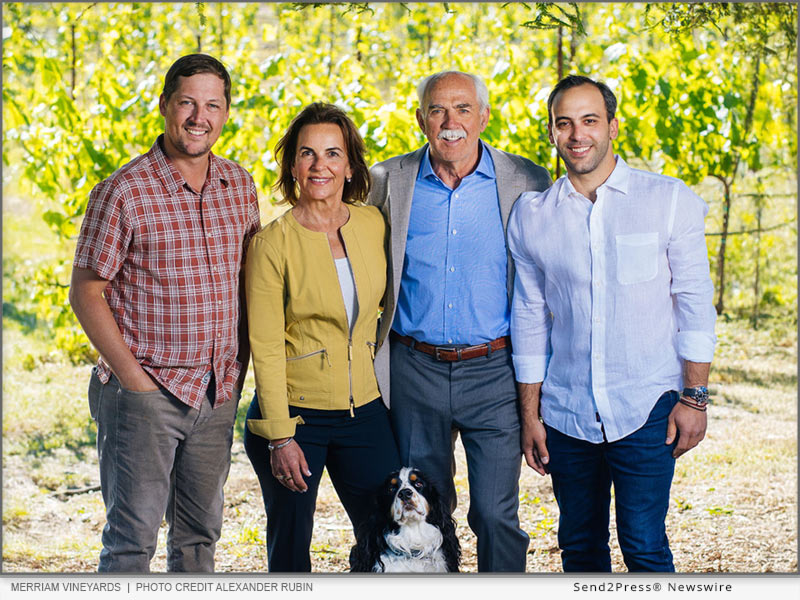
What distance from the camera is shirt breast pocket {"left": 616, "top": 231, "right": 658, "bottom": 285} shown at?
7.97ft

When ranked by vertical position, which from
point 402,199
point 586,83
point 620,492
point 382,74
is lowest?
point 620,492

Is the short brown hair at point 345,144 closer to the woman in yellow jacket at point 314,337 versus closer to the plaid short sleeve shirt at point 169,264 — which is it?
the woman in yellow jacket at point 314,337

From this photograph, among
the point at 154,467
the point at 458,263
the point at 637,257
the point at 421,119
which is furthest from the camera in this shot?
the point at 421,119

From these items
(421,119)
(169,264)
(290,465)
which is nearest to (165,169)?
(169,264)

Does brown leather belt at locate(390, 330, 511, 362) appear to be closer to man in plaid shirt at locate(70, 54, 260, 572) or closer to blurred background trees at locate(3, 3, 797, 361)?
man in plaid shirt at locate(70, 54, 260, 572)

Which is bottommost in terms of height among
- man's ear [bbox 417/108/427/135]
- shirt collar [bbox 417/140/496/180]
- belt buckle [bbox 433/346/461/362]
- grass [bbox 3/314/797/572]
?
grass [bbox 3/314/797/572]

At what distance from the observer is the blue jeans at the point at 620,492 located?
97.7 inches

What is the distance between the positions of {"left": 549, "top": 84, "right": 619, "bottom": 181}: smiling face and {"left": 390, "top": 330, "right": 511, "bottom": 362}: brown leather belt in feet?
1.97

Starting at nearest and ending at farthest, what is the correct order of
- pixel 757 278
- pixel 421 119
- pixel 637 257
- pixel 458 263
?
pixel 637 257 → pixel 458 263 → pixel 421 119 → pixel 757 278

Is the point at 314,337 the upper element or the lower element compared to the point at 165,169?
lower

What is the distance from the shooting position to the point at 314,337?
2.55 m

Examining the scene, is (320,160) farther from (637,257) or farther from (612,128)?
(637,257)

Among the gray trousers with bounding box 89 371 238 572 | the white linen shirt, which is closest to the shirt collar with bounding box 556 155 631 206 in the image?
the white linen shirt

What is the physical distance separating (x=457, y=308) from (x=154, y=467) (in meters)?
1.06
